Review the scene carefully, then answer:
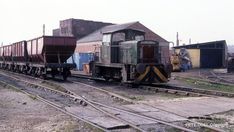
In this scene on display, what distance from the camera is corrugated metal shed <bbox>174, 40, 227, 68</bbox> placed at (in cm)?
5238

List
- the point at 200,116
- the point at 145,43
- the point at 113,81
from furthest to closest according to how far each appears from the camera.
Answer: the point at 113,81 < the point at 145,43 < the point at 200,116

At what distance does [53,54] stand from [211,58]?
31.9 meters

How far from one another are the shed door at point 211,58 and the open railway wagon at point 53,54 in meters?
29.6

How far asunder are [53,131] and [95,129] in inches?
38.1

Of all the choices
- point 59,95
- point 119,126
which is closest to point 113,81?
point 59,95

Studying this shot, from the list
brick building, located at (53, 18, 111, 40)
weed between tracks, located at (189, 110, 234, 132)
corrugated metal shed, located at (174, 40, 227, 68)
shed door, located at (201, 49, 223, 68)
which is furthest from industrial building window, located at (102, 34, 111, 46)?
brick building, located at (53, 18, 111, 40)

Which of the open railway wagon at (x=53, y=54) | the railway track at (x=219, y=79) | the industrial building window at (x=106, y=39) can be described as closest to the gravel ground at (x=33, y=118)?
the industrial building window at (x=106, y=39)

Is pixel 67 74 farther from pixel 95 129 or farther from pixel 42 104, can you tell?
pixel 95 129

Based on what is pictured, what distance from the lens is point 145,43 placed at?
68.0 feet

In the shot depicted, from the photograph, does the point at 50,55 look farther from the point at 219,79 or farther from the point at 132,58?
the point at 219,79

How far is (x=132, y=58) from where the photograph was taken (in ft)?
67.7

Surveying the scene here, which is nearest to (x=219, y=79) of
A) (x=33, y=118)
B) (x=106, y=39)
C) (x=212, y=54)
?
(x=106, y=39)

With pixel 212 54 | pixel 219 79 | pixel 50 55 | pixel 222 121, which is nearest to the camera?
pixel 222 121

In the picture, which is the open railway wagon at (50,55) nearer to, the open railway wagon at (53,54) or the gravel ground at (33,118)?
the open railway wagon at (53,54)
